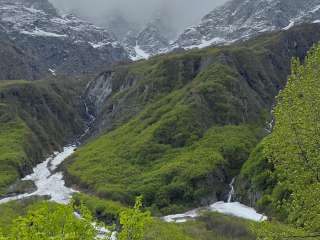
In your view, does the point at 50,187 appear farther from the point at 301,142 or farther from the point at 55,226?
the point at 55,226

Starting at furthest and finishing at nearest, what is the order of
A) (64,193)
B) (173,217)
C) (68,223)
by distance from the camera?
(64,193), (173,217), (68,223)

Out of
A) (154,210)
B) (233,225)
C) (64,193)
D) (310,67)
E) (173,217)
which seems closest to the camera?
(310,67)

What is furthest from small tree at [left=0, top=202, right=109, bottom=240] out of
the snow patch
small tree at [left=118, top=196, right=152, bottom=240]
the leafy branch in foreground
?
the snow patch

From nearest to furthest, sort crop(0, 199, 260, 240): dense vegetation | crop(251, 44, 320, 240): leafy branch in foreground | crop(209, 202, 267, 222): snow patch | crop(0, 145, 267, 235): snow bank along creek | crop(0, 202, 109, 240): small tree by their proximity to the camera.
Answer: crop(0, 202, 109, 240): small tree < crop(0, 199, 260, 240): dense vegetation < crop(251, 44, 320, 240): leafy branch in foreground < crop(209, 202, 267, 222): snow patch < crop(0, 145, 267, 235): snow bank along creek

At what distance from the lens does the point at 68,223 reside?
1296 inches

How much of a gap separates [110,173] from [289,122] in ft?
453

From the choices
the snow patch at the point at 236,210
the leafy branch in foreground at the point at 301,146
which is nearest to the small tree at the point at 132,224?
the leafy branch in foreground at the point at 301,146

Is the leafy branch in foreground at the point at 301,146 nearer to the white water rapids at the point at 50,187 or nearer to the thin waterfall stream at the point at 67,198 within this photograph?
the thin waterfall stream at the point at 67,198

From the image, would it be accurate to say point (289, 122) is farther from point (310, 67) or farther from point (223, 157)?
point (223, 157)

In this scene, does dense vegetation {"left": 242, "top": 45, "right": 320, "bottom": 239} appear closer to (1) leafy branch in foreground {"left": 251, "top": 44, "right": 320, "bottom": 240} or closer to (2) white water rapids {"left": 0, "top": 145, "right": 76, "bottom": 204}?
(1) leafy branch in foreground {"left": 251, "top": 44, "right": 320, "bottom": 240}

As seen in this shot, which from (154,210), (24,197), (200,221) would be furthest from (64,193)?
(200,221)

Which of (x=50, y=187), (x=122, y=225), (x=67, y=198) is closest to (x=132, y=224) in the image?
(x=122, y=225)

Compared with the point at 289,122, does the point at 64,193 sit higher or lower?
lower

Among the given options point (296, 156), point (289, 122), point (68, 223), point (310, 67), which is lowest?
point (68, 223)
